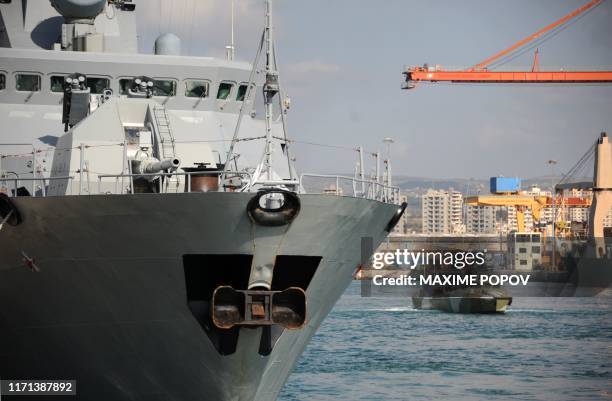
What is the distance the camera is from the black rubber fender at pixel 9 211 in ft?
49.4

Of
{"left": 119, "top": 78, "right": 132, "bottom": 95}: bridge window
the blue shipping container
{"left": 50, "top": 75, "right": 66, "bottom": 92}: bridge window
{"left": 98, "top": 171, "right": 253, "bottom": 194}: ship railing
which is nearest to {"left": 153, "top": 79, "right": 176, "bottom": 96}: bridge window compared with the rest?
{"left": 119, "top": 78, "right": 132, "bottom": 95}: bridge window

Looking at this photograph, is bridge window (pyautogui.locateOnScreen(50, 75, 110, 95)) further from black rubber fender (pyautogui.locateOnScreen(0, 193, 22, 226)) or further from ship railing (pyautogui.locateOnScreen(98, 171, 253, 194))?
black rubber fender (pyautogui.locateOnScreen(0, 193, 22, 226))

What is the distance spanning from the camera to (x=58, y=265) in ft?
49.9

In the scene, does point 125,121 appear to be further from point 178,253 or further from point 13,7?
point 13,7

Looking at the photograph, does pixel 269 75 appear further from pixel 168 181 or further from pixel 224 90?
pixel 224 90

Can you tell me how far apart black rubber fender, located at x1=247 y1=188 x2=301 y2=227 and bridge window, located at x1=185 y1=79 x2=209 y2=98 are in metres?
5.51

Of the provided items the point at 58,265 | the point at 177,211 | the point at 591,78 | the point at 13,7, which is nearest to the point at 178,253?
the point at 177,211

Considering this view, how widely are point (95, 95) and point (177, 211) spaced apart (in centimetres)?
521

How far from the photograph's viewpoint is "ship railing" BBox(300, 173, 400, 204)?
15.6 meters

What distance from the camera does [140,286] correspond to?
1498 centimetres

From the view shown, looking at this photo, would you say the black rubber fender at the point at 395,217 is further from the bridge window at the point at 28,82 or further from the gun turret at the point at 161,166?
the bridge window at the point at 28,82

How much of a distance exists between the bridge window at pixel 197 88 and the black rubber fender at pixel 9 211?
5140mm

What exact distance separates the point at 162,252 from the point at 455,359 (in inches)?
895

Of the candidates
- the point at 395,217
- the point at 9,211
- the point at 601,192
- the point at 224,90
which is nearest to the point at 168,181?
the point at 9,211
